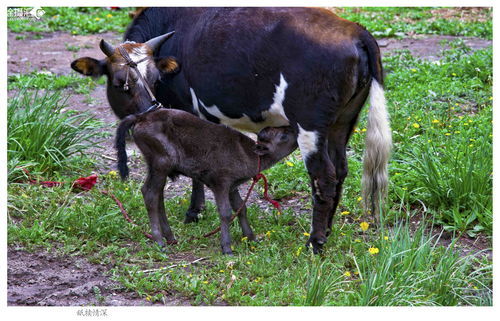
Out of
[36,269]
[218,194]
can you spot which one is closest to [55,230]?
[36,269]

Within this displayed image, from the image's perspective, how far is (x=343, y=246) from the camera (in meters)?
5.71

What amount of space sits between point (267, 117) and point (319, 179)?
2.07ft

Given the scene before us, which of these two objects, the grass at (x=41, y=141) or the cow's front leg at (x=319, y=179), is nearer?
the cow's front leg at (x=319, y=179)

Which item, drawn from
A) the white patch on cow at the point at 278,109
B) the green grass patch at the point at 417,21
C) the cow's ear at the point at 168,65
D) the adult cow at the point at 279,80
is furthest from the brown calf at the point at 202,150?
the green grass patch at the point at 417,21

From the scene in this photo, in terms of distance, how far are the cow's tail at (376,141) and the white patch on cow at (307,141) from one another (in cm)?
44

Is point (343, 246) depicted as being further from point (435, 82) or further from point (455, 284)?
point (435, 82)

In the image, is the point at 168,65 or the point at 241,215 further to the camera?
the point at 168,65

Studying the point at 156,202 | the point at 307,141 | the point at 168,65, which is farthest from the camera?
the point at 168,65

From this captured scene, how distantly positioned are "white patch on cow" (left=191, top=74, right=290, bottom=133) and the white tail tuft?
0.63 meters

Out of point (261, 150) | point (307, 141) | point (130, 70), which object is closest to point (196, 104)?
point (130, 70)

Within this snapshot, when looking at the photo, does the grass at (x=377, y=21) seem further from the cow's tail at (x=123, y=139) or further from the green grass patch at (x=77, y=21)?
the cow's tail at (x=123, y=139)

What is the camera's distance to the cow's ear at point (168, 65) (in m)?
6.04

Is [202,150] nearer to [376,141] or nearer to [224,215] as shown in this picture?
[224,215]

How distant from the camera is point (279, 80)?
212 inches
